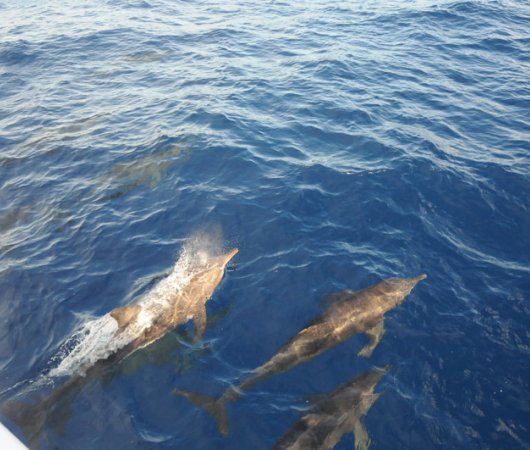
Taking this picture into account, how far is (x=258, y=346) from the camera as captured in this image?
382 inches

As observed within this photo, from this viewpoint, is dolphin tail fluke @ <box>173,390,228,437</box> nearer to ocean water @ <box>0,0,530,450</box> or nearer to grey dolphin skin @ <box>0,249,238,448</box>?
ocean water @ <box>0,0,530,450</box>

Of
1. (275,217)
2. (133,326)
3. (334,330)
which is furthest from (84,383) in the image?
(275,217)

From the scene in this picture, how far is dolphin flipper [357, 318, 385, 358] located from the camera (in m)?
9.51

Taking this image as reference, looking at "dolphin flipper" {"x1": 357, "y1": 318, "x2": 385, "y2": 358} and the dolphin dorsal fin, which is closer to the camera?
"dolphin flipper" {"x1": 357, "y1": 318, "x2": 385, "y2": 358}

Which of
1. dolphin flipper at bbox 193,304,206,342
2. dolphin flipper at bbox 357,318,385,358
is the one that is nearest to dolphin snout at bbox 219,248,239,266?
dolphin flipper at bbox 193,304,206,342

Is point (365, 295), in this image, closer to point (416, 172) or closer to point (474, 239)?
point (474, 239)

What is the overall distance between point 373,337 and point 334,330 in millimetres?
895

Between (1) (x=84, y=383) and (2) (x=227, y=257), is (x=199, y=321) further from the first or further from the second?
(1) (x=84, y=383)

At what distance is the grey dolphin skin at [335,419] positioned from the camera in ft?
25.9

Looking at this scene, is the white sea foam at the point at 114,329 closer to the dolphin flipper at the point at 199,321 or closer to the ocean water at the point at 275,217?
the ocean water at the point at 275,217

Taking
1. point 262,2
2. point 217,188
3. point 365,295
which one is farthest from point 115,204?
point 262,2

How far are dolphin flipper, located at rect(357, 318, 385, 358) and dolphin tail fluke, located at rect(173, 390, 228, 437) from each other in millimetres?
3200

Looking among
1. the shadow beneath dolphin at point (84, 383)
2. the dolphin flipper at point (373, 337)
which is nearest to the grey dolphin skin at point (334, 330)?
the dolphin flipper at point (373, 337)

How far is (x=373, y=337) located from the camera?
32.3 ft
